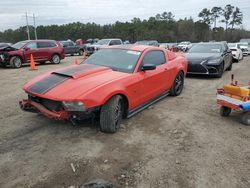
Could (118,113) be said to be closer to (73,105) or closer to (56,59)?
(73,105)

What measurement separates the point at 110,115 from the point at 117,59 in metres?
1.68

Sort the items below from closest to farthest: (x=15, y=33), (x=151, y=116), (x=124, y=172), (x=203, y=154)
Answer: (x=124, y=172) → (x=203, y=154) → (x=151, y=116) → (x=15, y=33)

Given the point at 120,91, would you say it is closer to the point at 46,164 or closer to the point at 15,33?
the point at 46,164

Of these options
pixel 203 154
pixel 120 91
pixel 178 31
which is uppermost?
pixel 178 31

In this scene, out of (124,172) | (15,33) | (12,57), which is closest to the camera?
(124,172)

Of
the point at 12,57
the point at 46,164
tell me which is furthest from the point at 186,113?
the point at 12,57

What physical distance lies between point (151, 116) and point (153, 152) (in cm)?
169

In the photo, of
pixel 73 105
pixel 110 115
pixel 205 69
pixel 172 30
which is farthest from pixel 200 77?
pixel 172 30

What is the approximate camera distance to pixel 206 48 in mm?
11453

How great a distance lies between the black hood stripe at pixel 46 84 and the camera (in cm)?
450

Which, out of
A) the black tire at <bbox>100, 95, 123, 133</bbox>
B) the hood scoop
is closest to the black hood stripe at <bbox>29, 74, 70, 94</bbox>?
the hood scoop

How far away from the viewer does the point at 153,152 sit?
4047 millimetres

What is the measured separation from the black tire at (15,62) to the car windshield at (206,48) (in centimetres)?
974

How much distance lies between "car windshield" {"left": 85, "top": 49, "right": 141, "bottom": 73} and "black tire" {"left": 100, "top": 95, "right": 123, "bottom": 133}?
2.98 ft
